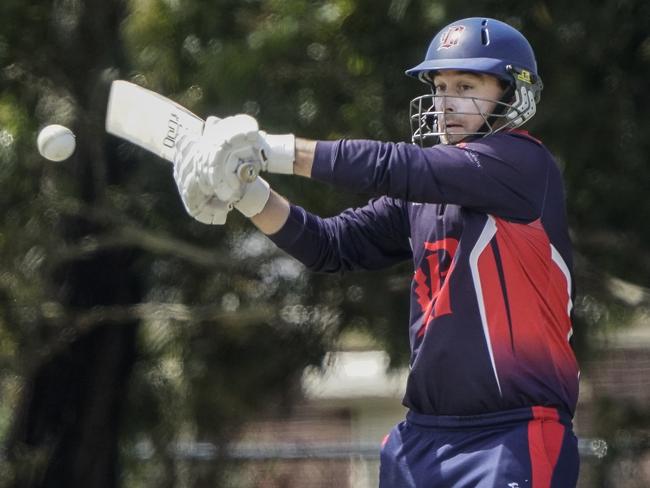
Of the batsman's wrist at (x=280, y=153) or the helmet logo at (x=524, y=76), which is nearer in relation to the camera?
the batsman's wrist at (x=280, y=153)

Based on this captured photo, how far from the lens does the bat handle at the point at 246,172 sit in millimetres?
3543

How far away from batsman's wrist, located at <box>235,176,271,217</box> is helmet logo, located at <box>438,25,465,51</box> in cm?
63

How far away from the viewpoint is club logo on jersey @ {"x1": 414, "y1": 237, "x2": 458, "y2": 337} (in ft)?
12.0

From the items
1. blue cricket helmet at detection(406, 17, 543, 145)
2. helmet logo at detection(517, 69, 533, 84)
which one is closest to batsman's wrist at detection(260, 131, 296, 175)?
blue cricket helmet at detection(406, 17, 543, 145)

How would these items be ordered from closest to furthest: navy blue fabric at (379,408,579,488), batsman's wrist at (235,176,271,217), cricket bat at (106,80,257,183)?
navy blue fabric at (379,408,579,488) → cricket bat at (106,80,257,183) → batsman's wrist at (235,176,271,217)

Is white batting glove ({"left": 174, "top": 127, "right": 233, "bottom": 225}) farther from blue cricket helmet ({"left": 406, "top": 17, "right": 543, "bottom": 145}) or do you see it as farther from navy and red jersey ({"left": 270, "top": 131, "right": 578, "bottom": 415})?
blue cricket helmet ({"left": 406, "top": 17, "right": 543, "bottom": 145})

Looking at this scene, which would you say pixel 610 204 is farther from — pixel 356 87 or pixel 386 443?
pixel 386 443

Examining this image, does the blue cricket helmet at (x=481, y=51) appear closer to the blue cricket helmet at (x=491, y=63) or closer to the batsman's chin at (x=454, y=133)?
the blue cricket helmet at (x=491, y=63)

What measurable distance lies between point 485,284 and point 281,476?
444 centimetres

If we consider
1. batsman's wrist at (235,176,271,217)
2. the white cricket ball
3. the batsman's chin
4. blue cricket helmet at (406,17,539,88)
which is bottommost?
batsman's wrist at (235,176,271,217)

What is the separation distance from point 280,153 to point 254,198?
0.34 m

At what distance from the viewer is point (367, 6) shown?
5523 millimetres

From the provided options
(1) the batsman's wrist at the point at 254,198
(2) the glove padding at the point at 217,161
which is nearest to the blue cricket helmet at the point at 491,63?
(1) the batsman's wrist at the point at 254,198

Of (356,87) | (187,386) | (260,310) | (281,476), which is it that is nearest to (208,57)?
(356,87)
